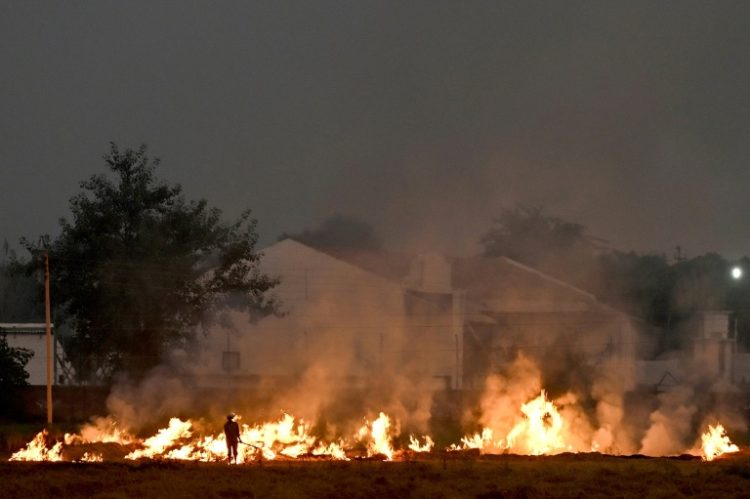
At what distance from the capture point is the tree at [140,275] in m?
38.4

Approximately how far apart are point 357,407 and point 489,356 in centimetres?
829

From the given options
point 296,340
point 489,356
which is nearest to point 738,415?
point 489,356

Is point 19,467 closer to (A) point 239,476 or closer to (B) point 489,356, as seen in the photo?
(A) point 239,476

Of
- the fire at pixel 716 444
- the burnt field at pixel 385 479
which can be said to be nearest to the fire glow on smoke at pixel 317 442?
the fire at pixel 716 444

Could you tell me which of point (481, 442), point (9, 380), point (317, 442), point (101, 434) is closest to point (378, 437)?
point (317, 442)

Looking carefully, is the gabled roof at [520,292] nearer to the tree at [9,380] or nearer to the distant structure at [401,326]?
the distant structure at [401,326]

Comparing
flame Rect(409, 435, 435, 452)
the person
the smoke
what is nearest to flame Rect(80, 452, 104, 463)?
the person

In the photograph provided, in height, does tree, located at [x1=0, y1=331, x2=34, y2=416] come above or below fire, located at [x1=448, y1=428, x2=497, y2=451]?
above

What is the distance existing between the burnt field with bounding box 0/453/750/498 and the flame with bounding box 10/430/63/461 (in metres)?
2.69

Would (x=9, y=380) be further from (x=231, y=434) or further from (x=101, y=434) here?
(x=231, y=434)

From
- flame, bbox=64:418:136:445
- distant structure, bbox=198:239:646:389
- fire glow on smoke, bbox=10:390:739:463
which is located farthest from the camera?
distant structure, bbox=198:239:646:389

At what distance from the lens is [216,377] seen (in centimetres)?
3859

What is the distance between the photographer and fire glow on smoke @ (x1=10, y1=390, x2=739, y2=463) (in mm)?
26750

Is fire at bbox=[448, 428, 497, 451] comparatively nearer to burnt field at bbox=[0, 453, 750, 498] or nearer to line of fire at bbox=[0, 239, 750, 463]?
line of fire at bbox=[0, 239, 750, 463]
